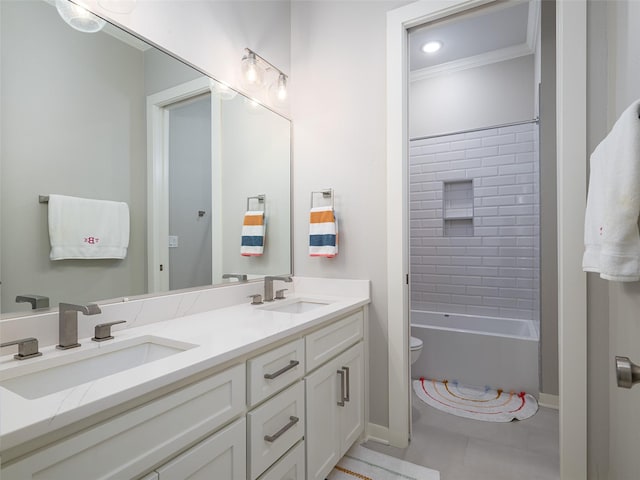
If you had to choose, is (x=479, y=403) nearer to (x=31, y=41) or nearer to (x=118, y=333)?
(x=118, y=333)

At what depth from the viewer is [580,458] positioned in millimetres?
1434

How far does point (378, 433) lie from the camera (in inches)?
73.9

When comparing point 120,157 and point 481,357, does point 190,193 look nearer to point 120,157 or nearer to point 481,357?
point 120,157

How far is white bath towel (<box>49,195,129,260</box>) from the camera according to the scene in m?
1.07

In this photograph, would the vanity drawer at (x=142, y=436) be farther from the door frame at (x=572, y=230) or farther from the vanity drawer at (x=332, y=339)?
the door frame at (x=572, y=230)

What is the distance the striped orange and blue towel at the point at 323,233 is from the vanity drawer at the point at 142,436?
103cm

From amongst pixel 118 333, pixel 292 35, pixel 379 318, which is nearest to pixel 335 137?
pixel 292 35

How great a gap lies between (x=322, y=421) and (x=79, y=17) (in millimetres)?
1724

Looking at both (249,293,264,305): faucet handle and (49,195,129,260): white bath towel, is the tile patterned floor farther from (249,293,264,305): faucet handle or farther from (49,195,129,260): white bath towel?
(49,195,129,260): white bath towel

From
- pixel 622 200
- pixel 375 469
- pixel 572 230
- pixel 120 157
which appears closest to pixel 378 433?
pixel 375 469

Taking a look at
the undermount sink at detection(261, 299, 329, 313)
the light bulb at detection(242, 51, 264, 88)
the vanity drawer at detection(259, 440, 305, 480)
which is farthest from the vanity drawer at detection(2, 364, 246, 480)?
the light bulb at detection(242, 51, 264, 88)

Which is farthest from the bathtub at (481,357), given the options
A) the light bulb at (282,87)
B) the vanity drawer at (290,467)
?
the light bulb at (282,87)

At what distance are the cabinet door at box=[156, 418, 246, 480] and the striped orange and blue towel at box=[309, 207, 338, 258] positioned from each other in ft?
3.53

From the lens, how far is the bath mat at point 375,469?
1.58 meters
